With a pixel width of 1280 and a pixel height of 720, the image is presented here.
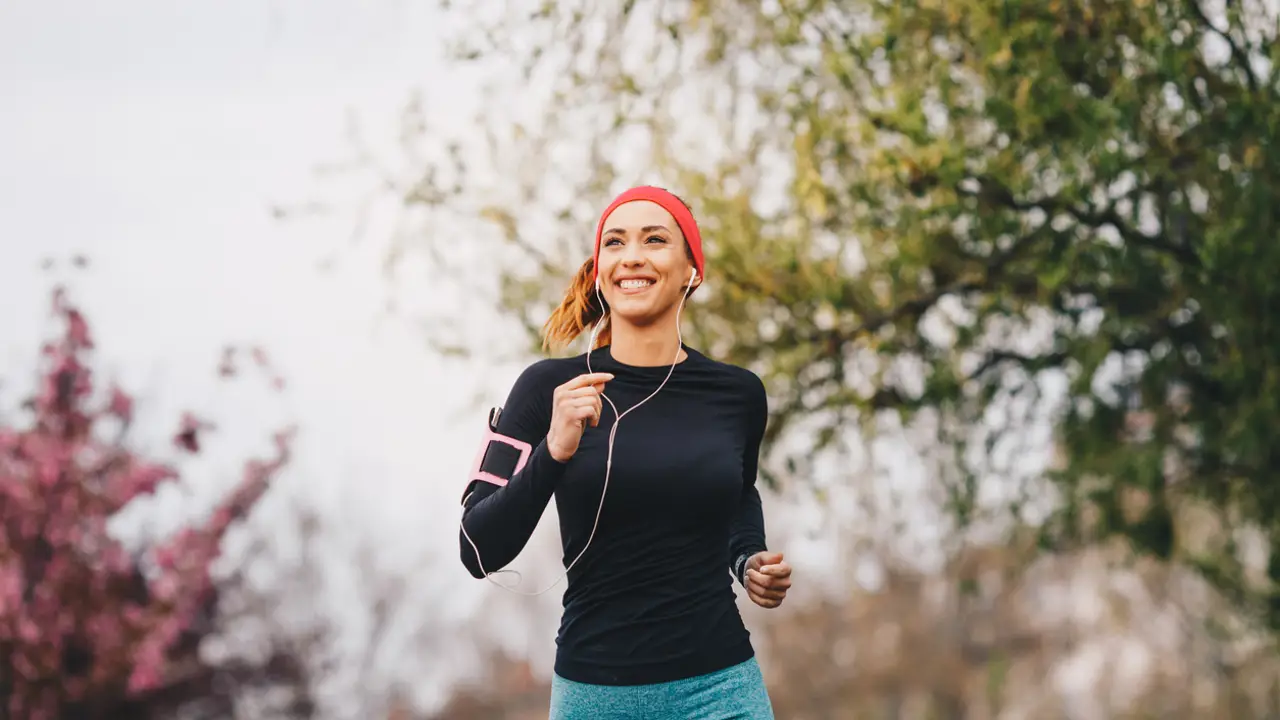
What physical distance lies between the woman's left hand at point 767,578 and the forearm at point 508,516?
45 cm

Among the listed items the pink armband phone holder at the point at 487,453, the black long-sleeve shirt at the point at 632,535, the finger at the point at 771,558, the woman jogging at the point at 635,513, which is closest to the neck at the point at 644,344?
the woman jogging at the point at 635,513

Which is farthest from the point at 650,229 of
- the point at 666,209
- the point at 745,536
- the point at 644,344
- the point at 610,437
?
the point at 745,536

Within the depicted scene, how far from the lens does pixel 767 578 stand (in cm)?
282

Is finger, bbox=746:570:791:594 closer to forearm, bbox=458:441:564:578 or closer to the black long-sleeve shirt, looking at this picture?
the black long-sleeve shirt

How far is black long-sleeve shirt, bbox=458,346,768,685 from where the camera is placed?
2727mm

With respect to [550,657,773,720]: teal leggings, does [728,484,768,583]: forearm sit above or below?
above

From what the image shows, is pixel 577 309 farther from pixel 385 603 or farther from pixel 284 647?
pixel 385 603

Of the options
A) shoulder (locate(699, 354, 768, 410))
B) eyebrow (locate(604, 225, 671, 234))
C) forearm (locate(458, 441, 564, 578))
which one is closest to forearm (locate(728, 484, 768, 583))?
shoulder (locate(699, 354, 768, 410))

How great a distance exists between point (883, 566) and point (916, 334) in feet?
23.6

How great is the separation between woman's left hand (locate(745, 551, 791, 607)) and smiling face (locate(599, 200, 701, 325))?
1.85ft

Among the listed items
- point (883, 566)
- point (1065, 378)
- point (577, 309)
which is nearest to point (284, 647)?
point (883, 566)

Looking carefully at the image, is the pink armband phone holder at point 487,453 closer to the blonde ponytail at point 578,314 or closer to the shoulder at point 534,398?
the shoulder at point 534,398

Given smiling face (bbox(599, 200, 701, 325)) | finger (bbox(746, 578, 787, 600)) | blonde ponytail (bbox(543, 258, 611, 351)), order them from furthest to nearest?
blonde ponytail (bbox(543, 258, 611, 351))
smiling face (bbox(599, 200, 701, 325))
finger (bbox(746, 578, 787, 600))

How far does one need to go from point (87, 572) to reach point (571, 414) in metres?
11.1
